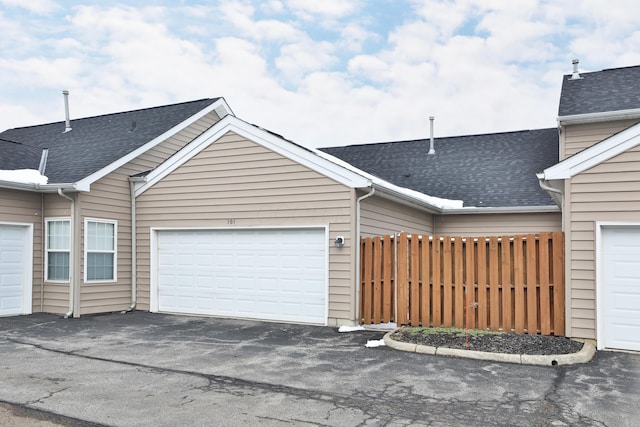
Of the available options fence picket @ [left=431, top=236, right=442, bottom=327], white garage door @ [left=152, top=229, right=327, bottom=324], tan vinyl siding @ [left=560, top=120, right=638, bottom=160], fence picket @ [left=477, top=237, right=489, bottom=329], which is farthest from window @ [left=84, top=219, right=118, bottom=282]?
tan vinyl siding @ [left=560, top=120, right=638, bottom=160]

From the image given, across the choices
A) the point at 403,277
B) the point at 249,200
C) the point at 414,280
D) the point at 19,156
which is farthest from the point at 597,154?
the point at 19,156

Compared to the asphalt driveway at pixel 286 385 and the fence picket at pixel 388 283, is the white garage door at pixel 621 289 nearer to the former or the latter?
the asphalt driveway at pixel 286 385

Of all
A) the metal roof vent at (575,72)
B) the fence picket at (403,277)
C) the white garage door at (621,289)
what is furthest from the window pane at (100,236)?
the metal roof vent at (575,72)

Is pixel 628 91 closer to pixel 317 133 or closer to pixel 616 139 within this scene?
pixel 616 139

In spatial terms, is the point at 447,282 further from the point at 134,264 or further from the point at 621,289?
the point at 134,264

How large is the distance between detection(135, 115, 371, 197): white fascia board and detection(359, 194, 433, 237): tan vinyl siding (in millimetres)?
742

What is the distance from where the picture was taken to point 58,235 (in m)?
12.6

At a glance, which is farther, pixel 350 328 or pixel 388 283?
pixel 388 283

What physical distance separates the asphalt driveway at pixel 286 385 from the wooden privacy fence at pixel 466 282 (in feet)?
3.86

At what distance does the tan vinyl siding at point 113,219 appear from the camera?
12.3 m

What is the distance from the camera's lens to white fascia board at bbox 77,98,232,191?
40.1 feet

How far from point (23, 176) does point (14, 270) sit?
214 cm

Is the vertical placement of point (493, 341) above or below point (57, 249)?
below

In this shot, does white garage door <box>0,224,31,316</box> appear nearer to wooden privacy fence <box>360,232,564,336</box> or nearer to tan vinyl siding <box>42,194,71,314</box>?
tan vinyl siding <box>42,194,71,314</box>
